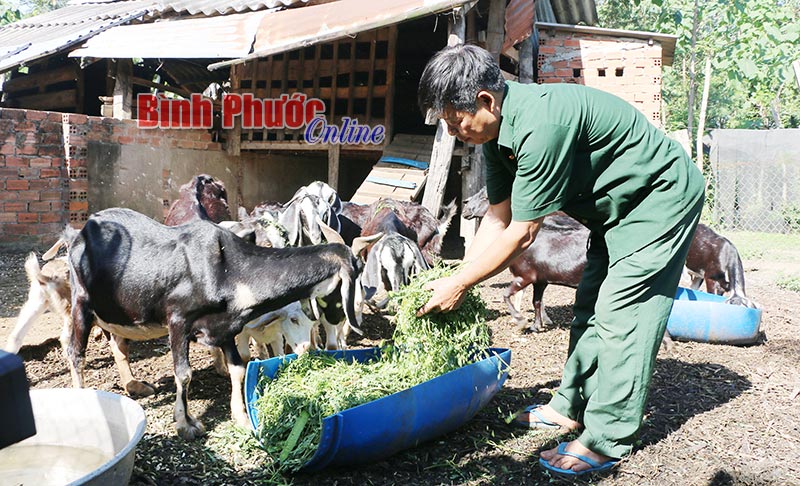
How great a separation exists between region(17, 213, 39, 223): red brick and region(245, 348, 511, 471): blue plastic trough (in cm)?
705

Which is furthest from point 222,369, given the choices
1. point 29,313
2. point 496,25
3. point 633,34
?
point 633,34

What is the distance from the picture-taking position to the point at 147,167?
34.5 feet

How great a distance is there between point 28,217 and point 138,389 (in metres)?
5.97

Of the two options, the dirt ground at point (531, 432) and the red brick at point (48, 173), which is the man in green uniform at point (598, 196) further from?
the red brick at point (48, 173)

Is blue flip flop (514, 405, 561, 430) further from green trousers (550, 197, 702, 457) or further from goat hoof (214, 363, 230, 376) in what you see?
goat hoof (214, 363, 230, 376)

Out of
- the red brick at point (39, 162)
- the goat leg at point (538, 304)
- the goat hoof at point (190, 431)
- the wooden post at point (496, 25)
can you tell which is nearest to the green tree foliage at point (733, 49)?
the wooden post at point (496, 25)

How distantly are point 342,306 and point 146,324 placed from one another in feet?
3.97

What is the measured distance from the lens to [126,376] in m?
4.50

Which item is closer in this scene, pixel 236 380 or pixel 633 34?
pixel 236 380

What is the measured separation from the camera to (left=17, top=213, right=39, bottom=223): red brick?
29.8ft

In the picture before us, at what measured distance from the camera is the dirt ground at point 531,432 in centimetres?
337

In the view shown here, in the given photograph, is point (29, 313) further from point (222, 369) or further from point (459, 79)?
Result: point (459, 79)

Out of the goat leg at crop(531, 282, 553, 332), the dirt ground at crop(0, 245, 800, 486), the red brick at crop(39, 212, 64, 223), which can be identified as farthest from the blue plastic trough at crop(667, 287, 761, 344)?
the red brick at crop(39, 212, 64, 223)

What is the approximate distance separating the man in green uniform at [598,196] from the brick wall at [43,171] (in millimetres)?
Result: 7740
